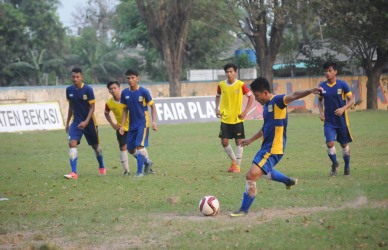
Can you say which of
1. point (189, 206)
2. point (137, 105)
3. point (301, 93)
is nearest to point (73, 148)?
point (137, 105)

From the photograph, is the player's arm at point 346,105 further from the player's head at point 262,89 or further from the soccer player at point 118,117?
the soccer player at point 118,117

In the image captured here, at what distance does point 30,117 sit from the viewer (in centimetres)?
3161

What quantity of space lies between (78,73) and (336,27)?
30.3 m

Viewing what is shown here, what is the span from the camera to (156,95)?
42.8 metres

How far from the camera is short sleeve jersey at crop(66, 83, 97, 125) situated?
14.6 metres

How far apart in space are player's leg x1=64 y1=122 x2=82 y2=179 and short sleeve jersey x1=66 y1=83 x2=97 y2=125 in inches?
9.4

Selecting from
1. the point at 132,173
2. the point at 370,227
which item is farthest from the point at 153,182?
the point at 370,227

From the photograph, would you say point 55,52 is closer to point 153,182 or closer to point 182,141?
point 182,141

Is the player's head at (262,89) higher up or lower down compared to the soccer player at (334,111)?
higher up

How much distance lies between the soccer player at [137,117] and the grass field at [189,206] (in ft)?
1.61

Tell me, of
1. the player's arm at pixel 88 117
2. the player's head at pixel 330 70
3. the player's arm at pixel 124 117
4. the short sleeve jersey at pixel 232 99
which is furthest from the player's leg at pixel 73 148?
the player's head at pixel 330 70

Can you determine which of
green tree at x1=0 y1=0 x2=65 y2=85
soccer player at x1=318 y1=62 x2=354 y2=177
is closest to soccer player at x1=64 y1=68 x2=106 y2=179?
soccer player at x1=318 y1=62 x2=354 y2=177

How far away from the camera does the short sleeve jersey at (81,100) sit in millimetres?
14586

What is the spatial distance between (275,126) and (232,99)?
17.9 ft
